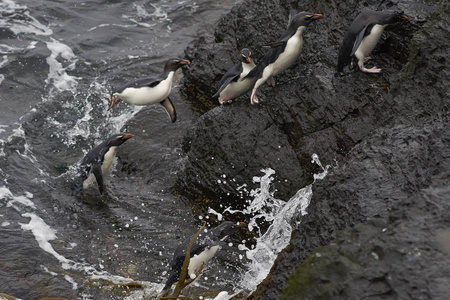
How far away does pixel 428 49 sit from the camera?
506 centimetres

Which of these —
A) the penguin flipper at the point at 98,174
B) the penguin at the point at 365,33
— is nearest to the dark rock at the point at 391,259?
the penguin at the point at 365,33

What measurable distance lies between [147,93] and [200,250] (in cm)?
300

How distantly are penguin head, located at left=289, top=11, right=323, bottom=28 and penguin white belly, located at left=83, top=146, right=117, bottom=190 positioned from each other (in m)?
3.14

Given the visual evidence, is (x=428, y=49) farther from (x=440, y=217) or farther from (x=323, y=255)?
(x=323, y=255)

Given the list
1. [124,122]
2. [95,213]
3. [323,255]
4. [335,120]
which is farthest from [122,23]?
[323,255]

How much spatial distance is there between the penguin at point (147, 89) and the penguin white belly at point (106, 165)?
2.11 feet

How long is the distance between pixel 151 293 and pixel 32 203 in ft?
8.47

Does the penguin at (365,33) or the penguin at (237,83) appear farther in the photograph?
the penguin at (237,83)

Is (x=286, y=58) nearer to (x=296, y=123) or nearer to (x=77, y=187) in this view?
(x=296, y=123)

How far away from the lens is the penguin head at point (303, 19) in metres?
6.59

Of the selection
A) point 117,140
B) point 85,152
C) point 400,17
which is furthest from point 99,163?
point 400,17

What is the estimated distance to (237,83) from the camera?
6773 mm

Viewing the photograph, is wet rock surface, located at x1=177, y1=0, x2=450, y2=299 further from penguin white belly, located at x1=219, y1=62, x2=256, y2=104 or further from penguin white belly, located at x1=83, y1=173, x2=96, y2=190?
penguin white belly, located at x1=83, y1=173, x2=96, y2=190

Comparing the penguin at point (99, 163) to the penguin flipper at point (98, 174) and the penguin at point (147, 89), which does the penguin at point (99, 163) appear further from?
the penguin at point (147, 89)
